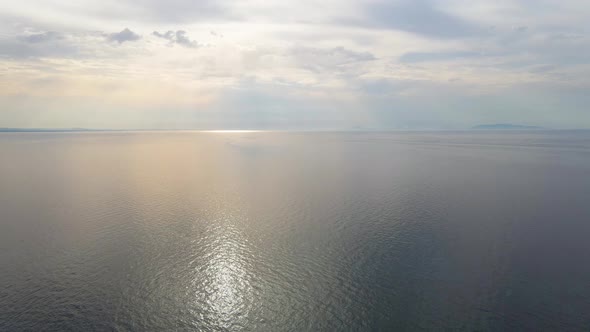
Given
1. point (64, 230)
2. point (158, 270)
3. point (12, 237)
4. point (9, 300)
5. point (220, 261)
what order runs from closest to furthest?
point (9, 300)
point (158, 270)
point (220, 261)
point (12, 237)
point (64, 230)

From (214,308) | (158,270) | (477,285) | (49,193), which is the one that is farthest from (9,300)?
(49,193)

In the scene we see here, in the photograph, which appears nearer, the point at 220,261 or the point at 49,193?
the point at 220,261

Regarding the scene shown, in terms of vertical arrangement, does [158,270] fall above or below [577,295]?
below

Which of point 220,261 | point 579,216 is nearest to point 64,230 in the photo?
point 220,261

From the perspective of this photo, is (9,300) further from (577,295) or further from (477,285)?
(577,295)

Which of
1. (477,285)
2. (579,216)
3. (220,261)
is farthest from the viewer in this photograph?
(579,216)

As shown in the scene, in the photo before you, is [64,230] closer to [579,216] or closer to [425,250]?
[425,250]
